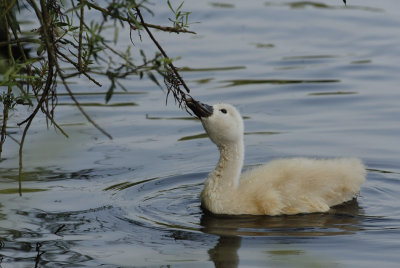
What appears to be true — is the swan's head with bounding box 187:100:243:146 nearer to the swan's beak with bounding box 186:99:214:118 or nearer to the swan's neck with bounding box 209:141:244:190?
the swan's beak with bounding box 186:99:214:118

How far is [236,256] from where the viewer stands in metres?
6.39

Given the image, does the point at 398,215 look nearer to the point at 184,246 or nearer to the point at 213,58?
the point at 184,246

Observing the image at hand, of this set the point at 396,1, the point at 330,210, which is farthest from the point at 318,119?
the point at 396,1

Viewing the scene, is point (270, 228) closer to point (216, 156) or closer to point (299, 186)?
point (299, 186)

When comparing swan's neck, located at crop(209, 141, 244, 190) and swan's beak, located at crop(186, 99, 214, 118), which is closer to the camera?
swan's beak, located at crop(186, 99, 214, 118)

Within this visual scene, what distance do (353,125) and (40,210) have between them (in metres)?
4.29

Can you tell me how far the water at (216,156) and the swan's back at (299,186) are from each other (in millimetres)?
141

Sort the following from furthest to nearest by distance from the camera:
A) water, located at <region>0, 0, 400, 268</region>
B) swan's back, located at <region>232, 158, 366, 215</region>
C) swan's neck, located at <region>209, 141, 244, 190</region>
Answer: swan's neck, located at <region>209, 141, 244, 190</region>
swan's back, located at <region>232, 158, 366, 215</region>
water, located at <region>0, 0, 400, 268</region>

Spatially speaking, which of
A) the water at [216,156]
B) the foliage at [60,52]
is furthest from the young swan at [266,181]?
the foliage at [60,52]

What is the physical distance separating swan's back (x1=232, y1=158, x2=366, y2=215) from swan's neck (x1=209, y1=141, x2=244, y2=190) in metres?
0.10

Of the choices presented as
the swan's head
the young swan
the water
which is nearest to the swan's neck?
the young swan

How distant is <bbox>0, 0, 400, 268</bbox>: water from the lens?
21.1ft

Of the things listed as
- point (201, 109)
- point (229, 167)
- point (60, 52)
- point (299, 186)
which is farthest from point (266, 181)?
point (60, 52)

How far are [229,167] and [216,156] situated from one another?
1488mm
